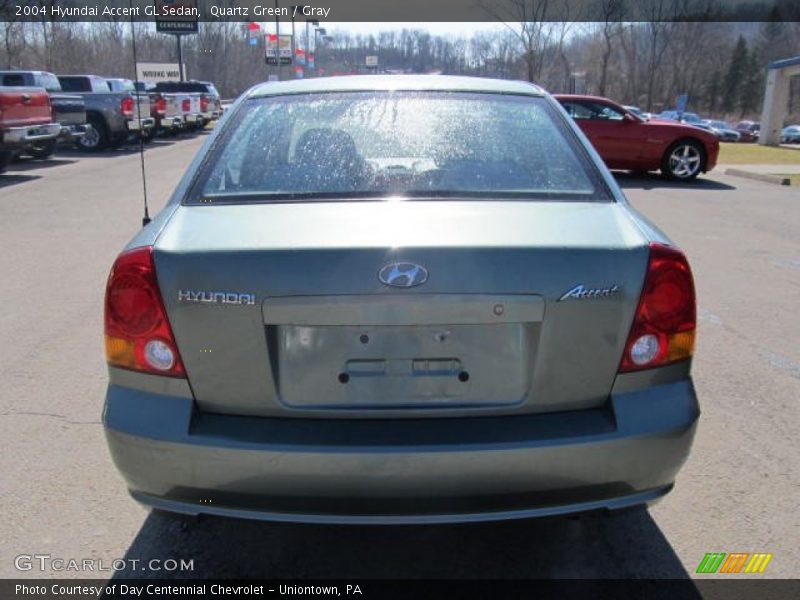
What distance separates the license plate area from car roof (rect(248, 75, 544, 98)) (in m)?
1.49

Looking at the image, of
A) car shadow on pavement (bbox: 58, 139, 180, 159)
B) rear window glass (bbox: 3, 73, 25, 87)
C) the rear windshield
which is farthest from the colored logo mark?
car shadow on pavement (bbox: 58, 139, 180, 159)

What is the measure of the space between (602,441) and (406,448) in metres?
0.58

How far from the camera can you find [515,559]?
8.59 ft

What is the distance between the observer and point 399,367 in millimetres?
2111

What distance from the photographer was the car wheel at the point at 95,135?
20.0 m

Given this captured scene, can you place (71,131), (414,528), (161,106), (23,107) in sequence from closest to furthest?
(414,528) < (23,107) < (71,131) < (161,106)

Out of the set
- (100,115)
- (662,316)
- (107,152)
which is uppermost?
(662,316)

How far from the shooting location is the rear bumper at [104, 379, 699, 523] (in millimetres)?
2041

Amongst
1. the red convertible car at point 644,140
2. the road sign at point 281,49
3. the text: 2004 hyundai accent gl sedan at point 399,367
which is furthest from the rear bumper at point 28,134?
the road sign at point 281,49

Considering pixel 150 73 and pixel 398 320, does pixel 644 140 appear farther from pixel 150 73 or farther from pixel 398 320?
pixel 398 320

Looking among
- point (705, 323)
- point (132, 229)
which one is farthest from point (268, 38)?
point (705, 323)

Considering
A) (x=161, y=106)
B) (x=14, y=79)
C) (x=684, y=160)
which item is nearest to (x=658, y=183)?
(x=684, y=160)

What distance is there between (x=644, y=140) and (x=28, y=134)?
12.0 m

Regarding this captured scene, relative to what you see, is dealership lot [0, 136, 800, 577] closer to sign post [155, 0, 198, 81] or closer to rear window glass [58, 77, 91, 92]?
rear window glass [58, 77, 91, 92]
